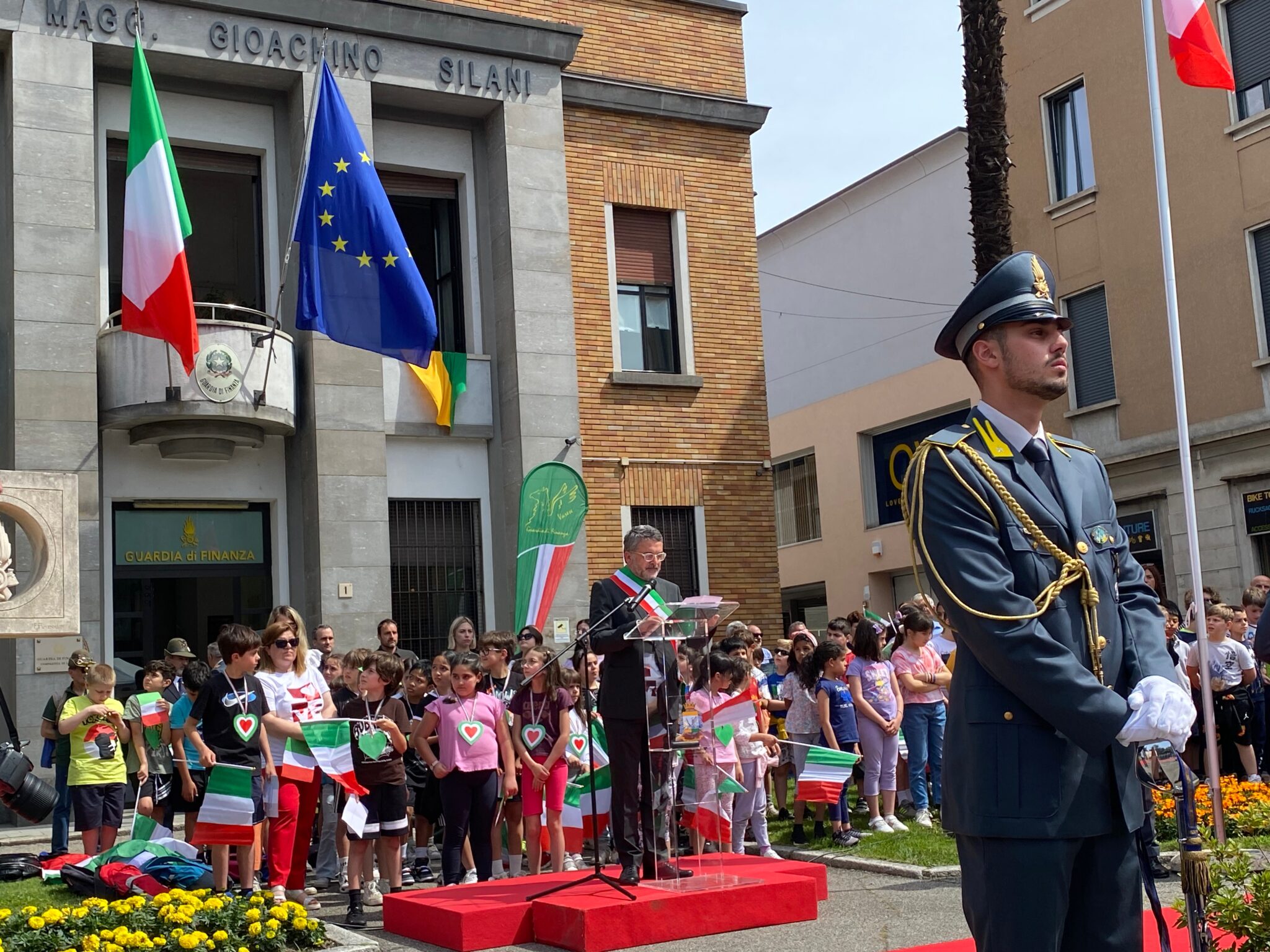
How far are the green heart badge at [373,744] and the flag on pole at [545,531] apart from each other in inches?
255

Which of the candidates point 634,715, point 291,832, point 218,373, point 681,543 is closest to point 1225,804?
point 634,715

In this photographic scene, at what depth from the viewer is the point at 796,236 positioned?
37.3m

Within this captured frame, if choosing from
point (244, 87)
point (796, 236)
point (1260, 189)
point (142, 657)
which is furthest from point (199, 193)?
point (796, 236)

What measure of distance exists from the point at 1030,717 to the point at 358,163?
1415cm

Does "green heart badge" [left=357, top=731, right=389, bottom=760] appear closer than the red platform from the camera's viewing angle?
No

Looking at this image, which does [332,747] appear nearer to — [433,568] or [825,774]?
[825,774]

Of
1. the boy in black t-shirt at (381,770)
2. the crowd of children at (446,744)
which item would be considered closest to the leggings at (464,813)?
the crowd of children at (446,744)

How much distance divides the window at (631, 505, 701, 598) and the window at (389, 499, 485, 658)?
2621 millimetres

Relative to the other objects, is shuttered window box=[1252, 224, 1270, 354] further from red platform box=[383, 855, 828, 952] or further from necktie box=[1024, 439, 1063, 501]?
necktie box=[1024, 439, 1063, 501]

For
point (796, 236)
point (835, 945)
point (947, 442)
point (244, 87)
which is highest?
point (796, 236)

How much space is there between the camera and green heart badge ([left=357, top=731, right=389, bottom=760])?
401 inches

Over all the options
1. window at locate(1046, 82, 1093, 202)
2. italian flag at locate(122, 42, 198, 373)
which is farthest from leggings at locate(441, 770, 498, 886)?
window at locate(1046, 82, 1093, 202)

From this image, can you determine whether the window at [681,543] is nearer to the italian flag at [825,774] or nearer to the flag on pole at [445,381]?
the flag on pole at [445,381]

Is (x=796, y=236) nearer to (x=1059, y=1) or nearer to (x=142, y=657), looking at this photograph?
(x=1059, y=1)
